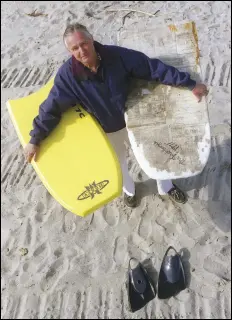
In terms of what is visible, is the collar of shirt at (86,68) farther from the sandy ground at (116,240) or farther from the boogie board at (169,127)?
the sandy ground at (116,240)

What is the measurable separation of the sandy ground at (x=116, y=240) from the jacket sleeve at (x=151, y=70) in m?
0.81

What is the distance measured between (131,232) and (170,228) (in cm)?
34

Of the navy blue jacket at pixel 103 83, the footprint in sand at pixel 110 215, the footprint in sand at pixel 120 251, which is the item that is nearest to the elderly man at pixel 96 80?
the navy blue jacket at pixel 103 83

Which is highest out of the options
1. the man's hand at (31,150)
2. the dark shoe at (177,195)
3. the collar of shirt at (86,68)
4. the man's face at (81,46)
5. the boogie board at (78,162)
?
the man's face at (81,46)

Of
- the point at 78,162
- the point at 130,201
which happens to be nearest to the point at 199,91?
the point at 78,162

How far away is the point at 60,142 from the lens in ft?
9.97

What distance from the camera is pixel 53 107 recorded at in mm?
2756

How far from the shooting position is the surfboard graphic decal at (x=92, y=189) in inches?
113

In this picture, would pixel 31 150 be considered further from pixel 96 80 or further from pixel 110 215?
pixel 110 215

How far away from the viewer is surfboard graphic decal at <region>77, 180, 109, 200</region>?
113 inches

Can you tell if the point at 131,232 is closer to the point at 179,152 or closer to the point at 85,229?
the point at 85,229

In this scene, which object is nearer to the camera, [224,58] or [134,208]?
[134,208]

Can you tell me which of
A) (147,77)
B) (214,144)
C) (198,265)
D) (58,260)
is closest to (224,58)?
(214,144)

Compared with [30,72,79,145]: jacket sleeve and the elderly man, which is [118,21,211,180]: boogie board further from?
[30,72,79,145]: jacket sleeve
